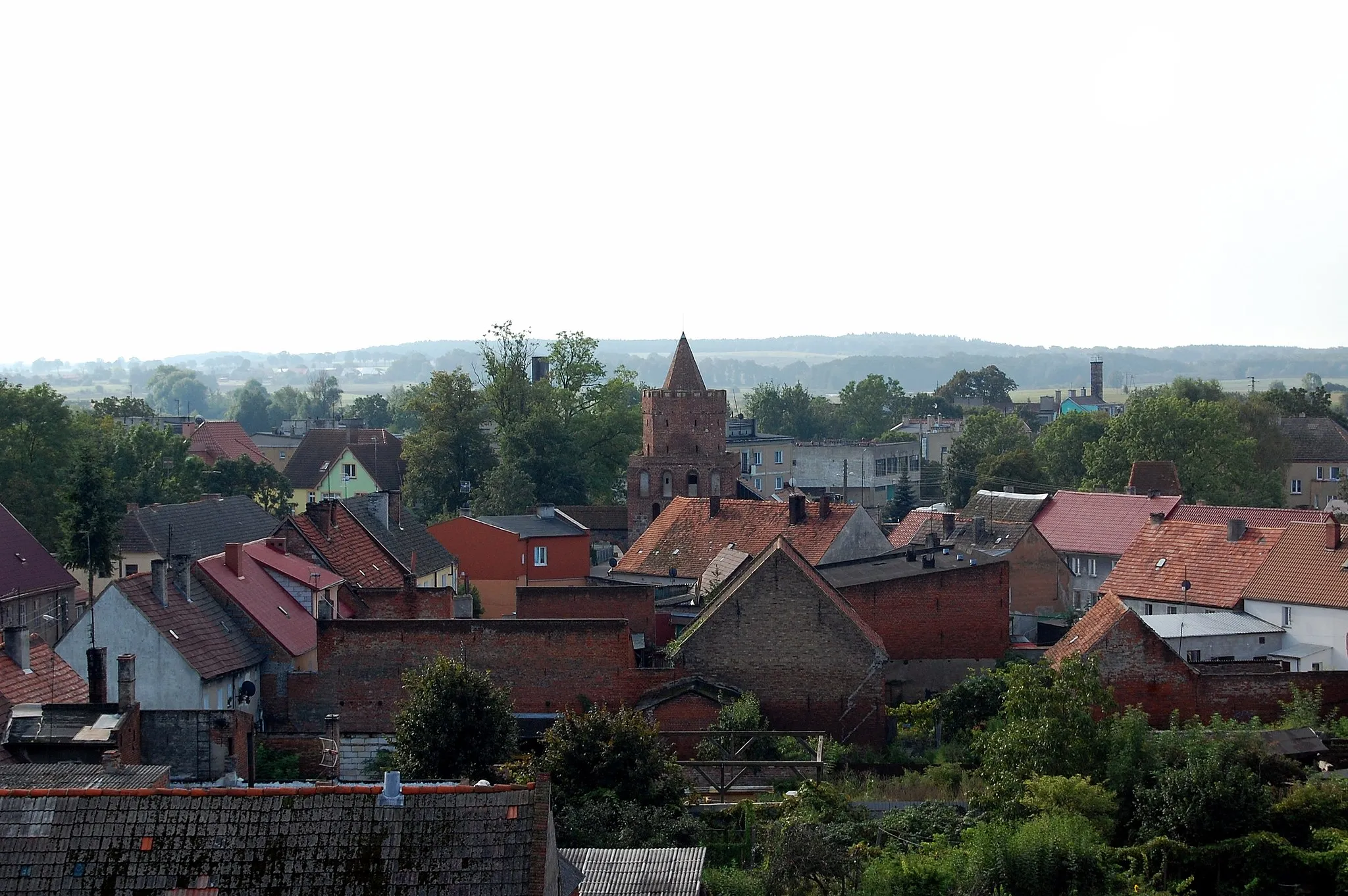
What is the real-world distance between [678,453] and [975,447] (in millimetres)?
33830

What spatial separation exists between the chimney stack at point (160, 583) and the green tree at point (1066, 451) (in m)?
63.5

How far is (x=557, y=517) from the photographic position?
191 ft

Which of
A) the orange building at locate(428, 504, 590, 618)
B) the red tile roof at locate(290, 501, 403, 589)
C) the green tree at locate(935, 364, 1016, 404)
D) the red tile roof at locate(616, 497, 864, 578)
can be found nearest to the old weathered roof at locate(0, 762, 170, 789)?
the red tile roof at locate(290, 501, 403, 589)

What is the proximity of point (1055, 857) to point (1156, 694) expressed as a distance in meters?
11.8

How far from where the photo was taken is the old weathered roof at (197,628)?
31.4 m

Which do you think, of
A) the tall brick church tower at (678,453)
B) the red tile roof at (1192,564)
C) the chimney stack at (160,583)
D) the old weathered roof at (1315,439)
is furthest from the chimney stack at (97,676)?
the old weathered roof at (1315,439)

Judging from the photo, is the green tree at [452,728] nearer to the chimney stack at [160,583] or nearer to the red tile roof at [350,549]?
the chimney stack at [160,583]

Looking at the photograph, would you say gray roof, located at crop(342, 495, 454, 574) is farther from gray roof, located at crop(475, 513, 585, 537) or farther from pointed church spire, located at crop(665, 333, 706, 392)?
pointed church spire, located at crop(665, 333, 706, 392)

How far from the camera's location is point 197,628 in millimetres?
32562

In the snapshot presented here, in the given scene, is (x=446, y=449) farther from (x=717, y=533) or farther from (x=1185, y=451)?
(x=1185, y=451)

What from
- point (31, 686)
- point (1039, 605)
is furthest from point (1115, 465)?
point (31, 686)

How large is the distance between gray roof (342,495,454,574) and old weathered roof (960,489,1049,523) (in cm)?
2230

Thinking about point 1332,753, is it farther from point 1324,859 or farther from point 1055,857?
point 1055,857

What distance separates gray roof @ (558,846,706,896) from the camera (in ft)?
69.7
